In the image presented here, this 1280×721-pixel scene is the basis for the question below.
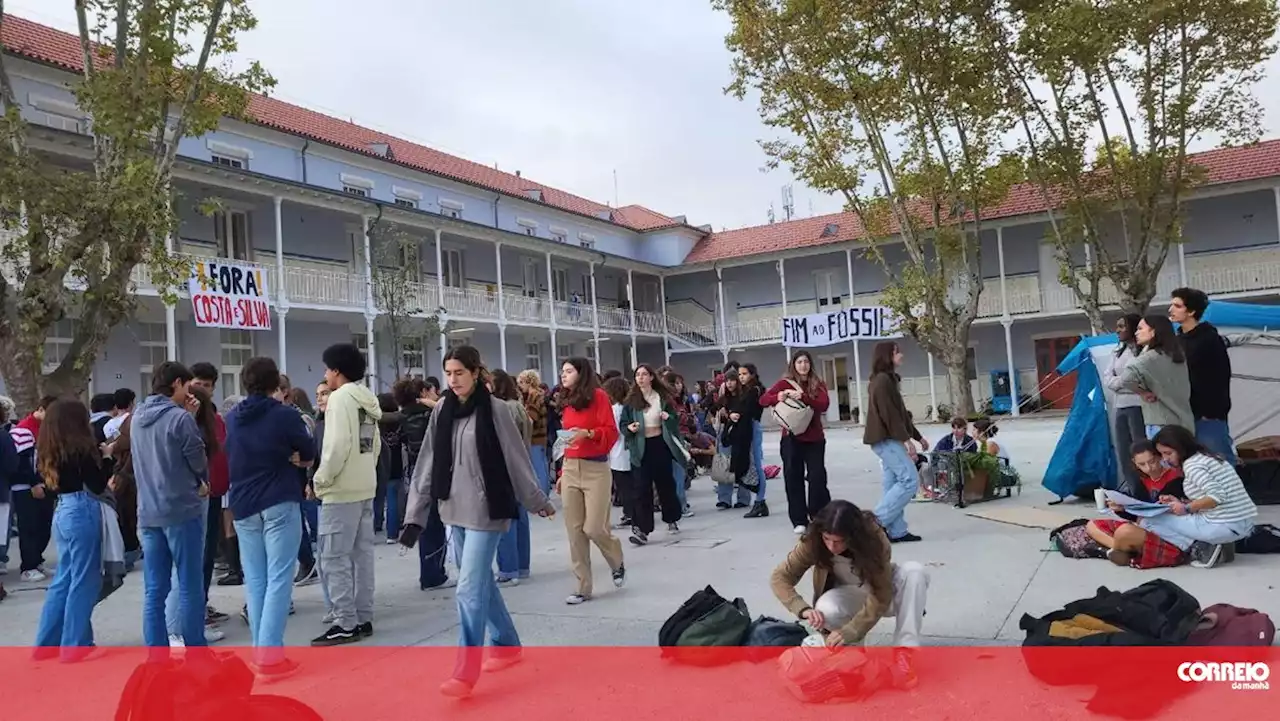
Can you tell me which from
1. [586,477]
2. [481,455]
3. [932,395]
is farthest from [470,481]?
[932,395]

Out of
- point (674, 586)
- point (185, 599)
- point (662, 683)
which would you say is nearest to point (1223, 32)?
point (674, 586)

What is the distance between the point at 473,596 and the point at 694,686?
109 centimetres

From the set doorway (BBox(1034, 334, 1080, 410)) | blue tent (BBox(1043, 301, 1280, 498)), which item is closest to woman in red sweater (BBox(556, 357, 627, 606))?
blue tent (BBox(1043, 301, 1280, 498))

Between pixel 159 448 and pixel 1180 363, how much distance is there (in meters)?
6.78

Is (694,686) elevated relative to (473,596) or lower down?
lower down

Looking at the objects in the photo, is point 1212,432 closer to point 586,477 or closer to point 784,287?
point 586,477

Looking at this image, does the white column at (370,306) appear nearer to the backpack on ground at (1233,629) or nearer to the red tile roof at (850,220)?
the red tile roof at (850,220)

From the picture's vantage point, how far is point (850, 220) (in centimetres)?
3262

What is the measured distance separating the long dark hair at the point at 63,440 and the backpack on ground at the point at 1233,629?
557 cm

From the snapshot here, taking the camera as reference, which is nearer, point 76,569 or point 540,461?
point 76,569

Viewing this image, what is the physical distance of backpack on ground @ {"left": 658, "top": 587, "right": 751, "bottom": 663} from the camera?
4.45 metres

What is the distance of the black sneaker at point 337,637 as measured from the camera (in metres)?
5.24

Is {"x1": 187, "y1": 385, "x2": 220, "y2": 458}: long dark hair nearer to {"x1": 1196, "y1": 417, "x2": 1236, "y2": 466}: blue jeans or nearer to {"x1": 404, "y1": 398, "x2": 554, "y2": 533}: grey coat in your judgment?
{"x1": 404, "y1": 398, "x2": 554, "y2": 533}: grey coat

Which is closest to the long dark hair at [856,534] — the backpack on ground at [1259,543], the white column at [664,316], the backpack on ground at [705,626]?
the backpack on ground at [705,626]
